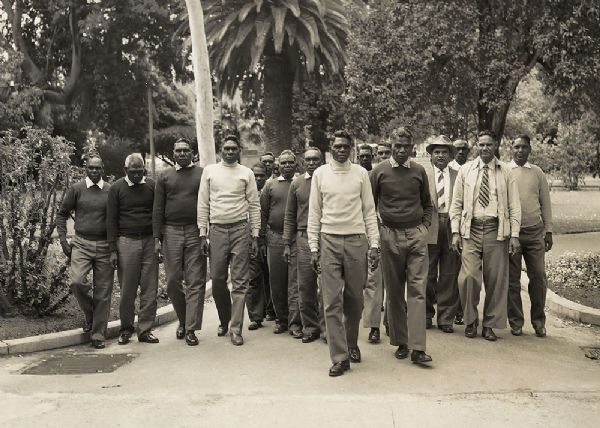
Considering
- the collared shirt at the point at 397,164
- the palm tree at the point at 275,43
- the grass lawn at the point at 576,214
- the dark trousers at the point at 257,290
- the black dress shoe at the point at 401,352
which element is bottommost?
the grass lawn at the point at 576,214

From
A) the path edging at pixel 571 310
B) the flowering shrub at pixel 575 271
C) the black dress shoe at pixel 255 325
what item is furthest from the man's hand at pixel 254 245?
the flowering shrub at pixel 575 271

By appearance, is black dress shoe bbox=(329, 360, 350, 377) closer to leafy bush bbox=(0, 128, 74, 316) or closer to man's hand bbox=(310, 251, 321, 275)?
man's hand bbox=(310, 251, 321, 275)

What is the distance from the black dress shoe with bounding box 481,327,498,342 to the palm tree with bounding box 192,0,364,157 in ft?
42.1

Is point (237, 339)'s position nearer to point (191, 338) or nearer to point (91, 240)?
point (191, 338)

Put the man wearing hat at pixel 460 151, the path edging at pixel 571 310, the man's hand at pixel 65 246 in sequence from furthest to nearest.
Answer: the man wearing hat at pixel 460 151, the path edging at pixel 571 310, the man's hand at pixel 65 246

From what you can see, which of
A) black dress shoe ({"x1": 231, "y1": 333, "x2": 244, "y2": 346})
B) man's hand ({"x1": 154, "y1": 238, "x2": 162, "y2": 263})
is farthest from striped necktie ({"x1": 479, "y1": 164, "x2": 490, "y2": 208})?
man's hand ({"x1": 154, "y1": 238, "x2": 162, "y2": 263})

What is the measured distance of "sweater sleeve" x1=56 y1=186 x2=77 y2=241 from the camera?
770 centimetres

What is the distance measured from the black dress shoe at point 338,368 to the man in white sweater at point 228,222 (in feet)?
5.55

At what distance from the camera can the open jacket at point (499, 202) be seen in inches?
297

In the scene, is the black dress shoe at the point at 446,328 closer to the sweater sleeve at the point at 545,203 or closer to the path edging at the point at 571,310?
the sweater sleeve at the point at 545,203

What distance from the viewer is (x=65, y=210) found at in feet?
25.4

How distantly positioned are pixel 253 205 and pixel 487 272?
101 inches

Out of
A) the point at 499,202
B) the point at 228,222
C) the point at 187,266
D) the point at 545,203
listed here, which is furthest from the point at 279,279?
the point at 545,203

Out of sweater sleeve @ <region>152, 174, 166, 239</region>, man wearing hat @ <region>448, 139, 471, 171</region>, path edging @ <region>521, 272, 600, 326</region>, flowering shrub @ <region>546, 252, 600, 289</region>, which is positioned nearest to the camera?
sweater sleeve @ <region>152, 174, 166, 239</region>
